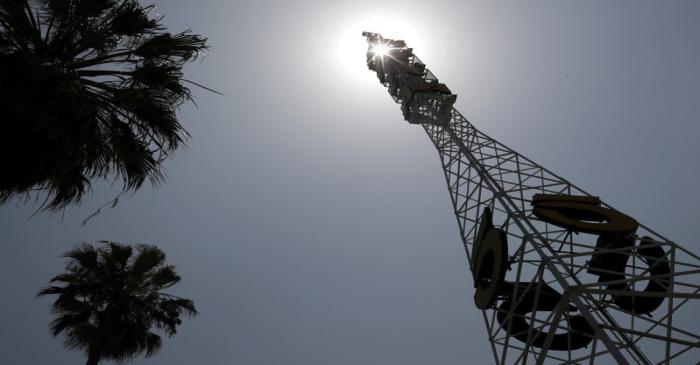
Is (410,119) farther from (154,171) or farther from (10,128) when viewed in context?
(10,128)

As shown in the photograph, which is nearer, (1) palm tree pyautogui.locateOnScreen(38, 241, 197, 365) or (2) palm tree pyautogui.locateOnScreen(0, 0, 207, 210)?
(2) palm tree pyautogui.locateOnScreen(0, 0, 207, 210)

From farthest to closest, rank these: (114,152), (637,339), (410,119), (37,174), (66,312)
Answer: (410,119) → (66,312) → (114,152) → (637,339) → (37,174)

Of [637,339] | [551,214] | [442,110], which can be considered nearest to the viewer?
[637,339]

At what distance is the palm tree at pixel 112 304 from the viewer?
9312 millimetres

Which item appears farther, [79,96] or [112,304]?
[112,304]

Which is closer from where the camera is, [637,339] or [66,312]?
[637,339]

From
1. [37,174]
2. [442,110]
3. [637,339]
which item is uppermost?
[442,110]

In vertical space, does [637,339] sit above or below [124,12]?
below

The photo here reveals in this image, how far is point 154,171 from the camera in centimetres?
650

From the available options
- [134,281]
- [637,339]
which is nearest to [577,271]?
[637,339]

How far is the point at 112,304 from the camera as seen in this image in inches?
377

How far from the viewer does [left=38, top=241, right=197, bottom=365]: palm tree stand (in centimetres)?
931

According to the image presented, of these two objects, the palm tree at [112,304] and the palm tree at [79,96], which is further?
the palm tree at [112,304]

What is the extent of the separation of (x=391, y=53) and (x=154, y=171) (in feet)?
47.0
